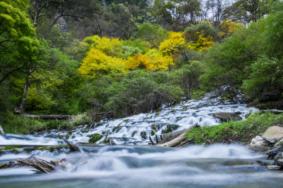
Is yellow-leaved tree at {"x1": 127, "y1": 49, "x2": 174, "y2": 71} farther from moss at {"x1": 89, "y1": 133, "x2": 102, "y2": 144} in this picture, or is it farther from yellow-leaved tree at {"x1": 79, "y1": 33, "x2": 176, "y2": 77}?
moss at {"x1": 89, "y1": 133, "x2": 102, "y2": 144}

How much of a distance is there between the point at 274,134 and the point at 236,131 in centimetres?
153

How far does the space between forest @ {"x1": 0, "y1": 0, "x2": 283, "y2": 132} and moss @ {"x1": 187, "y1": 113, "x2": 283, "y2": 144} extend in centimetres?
260

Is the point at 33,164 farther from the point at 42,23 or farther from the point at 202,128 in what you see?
the point at 42,23

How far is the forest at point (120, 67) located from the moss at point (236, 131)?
8.52 feet

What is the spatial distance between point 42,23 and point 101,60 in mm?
6928

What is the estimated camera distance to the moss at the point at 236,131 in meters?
9.74

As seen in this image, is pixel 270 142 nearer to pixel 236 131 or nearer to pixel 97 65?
pixel 236 131

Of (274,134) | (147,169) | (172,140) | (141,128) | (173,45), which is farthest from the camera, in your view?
(173,45)

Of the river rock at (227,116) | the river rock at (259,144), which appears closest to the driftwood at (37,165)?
the river rock at (259,144)

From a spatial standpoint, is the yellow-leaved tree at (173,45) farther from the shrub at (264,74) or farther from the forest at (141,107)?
the shrub at (264,74)

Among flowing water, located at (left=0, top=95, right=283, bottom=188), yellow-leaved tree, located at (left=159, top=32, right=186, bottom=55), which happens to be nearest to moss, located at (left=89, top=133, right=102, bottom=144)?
flowing water, located at (left=0, top=95, right=283, bottom=188)

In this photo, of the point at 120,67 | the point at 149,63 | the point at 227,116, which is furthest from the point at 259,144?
the point at 149,63

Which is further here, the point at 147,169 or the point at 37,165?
the point at 147,169

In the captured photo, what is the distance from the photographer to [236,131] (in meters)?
10.1
